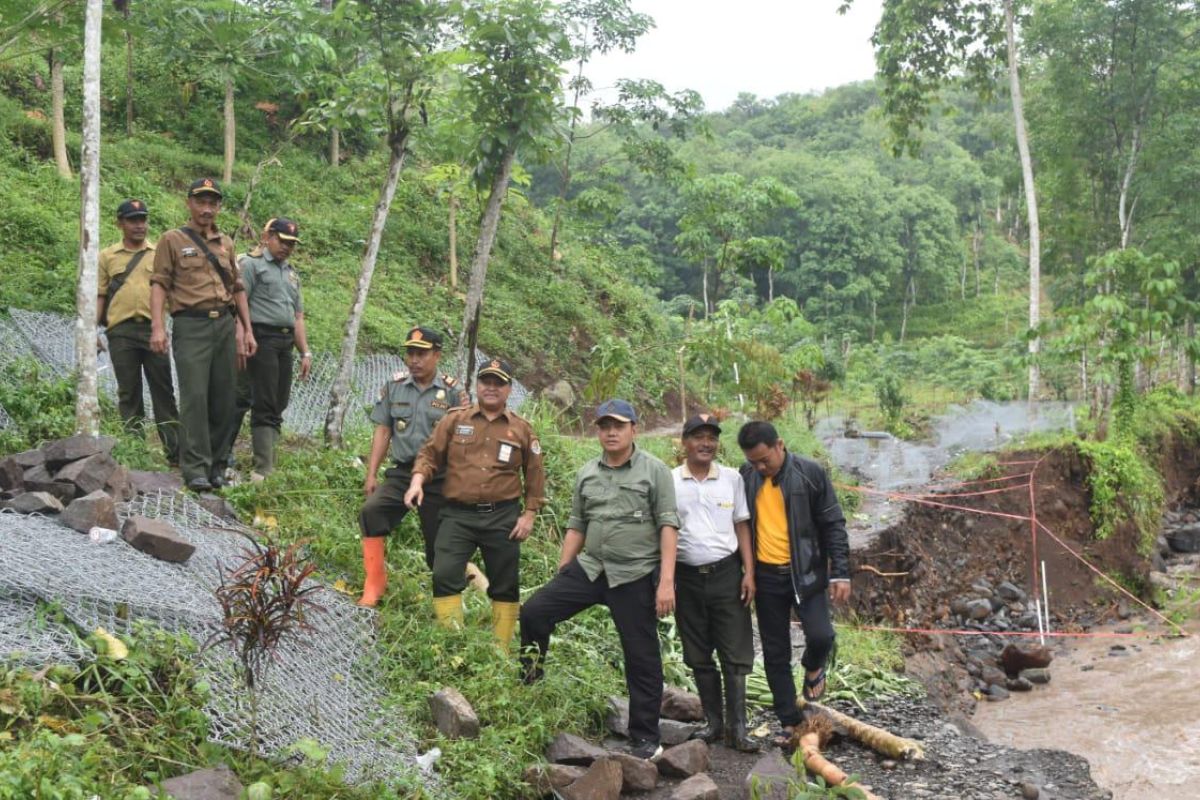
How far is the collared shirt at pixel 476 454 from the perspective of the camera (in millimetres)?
5258

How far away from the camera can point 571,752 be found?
4.72 metres

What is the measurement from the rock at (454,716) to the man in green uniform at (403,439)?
1.05m

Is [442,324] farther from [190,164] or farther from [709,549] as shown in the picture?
[709,549]

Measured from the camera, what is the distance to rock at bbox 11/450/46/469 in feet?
17.9

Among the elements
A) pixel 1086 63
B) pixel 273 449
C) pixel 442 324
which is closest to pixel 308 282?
pixel 442 324

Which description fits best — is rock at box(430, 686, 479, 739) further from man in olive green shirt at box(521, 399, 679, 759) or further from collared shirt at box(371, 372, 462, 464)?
collared shirt at box(371, 372, 462, 464)

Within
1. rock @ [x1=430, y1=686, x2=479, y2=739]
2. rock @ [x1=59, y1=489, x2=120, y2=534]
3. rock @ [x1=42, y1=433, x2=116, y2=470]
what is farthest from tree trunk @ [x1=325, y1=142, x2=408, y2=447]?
rock @ [x1=430, y1=686, x2=479, y2=739]

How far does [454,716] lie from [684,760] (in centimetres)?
107

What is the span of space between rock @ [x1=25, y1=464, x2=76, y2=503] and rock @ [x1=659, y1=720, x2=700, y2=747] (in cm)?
326

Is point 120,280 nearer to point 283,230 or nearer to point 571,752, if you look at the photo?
point 283,230

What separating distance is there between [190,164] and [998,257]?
4806cm

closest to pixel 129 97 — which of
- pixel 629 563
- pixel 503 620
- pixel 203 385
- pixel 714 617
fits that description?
pixel 203 385

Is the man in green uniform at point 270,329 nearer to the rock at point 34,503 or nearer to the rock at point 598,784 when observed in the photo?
the rock at point 34,503

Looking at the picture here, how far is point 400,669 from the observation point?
5066 millimetres
